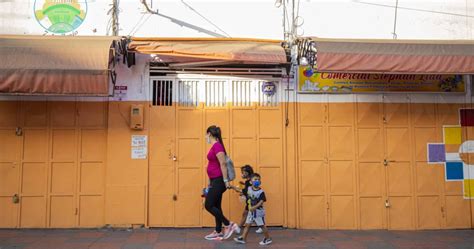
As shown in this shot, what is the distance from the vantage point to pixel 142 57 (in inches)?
318

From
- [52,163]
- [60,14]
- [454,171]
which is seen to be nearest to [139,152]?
[52,163]

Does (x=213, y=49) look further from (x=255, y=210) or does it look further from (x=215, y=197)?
(x=255, y=210)

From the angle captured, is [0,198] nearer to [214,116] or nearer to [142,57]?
[142,57]

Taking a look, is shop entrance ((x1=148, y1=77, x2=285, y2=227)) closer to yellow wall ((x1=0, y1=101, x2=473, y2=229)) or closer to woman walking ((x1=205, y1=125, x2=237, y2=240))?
yellow wall ((x1=0, y1=101, x2=473, y2=229))

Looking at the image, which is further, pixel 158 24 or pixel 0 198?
pixel 158 24

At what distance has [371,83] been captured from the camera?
8.27m

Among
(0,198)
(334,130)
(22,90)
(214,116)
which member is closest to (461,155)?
(334,130)

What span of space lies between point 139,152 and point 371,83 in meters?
4.76

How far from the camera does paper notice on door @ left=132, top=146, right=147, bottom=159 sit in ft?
26.0

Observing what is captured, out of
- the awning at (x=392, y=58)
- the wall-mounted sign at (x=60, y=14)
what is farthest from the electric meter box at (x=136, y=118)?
the awning at (x=392, y=58)

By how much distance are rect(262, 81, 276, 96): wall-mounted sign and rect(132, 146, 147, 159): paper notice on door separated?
2.59 m

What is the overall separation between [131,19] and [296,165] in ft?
14.3

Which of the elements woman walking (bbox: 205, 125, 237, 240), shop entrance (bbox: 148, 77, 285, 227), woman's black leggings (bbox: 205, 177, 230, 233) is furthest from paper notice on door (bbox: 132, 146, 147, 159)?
woman's black leggings (bbox: 205, 177, 230, 233)

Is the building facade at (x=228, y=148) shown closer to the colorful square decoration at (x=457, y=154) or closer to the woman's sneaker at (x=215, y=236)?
the colorful square decoration at (x=457, y=154)
